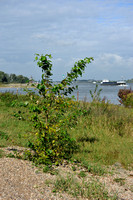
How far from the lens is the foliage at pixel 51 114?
529cm

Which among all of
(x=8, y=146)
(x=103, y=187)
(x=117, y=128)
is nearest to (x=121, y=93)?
(x=117, y=128)

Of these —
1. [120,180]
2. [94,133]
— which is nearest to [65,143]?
[120,180]

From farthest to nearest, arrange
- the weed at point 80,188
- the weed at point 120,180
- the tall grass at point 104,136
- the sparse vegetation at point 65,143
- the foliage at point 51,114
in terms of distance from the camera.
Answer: the tall grass at point 104,136, the foliage at point 51,114, the weed at point 120,180, the sparse vegetation at point 65,143, the weed at point 80,188

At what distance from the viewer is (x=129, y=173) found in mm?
5465

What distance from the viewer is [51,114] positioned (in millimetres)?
5797

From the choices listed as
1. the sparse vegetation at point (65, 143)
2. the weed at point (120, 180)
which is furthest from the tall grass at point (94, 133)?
the weed at point (120, 180)

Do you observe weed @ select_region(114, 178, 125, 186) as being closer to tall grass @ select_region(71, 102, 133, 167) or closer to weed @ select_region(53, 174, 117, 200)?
weed @ select_region(53, 174, 117, 200)

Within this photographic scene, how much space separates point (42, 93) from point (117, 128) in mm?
4277

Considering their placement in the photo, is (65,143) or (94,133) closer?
(65,143)

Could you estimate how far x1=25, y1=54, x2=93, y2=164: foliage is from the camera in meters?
5.29

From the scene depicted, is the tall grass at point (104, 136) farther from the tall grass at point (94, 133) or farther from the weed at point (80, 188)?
the weed at point (80, 188)

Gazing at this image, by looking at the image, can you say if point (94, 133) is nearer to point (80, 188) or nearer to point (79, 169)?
point (79, 169)

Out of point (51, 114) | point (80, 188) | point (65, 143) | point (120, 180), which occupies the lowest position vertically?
point (120, 180)

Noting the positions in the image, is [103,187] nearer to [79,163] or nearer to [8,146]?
[79,163]
